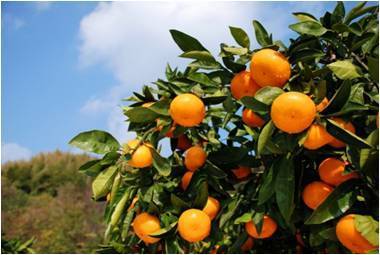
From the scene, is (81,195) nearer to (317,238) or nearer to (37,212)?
(37,212)

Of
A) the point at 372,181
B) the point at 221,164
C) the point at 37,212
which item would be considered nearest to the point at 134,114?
the point at 221,164

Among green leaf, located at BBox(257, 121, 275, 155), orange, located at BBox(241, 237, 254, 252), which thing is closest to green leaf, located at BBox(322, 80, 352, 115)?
green leaf, located at BBox(257, 121, 275, 155)

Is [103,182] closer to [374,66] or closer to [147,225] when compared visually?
[147,225]

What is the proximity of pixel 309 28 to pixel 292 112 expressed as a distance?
0.88 feet

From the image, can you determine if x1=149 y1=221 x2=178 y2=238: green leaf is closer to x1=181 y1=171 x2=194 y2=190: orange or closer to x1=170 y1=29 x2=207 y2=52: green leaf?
x1=181 y1=171 x2=194 y2=190: orange

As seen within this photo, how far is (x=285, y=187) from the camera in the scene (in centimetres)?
90

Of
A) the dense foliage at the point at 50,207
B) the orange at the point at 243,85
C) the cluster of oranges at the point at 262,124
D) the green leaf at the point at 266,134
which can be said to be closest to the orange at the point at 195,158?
the cluster of oranges at the point at 262,124

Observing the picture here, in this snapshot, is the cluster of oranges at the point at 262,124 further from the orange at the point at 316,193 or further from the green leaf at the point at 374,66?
the green leaf at the point at 374,66

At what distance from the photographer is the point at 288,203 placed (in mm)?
898

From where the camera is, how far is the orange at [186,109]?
1.02 m

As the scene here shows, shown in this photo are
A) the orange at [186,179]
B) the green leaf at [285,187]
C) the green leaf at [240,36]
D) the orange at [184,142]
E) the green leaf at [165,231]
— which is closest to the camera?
the green leaf at [285,187]

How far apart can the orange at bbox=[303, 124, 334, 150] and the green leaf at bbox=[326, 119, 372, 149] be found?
0.02 meters

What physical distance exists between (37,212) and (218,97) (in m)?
7.22

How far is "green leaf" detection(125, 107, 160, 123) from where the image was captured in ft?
3.47
